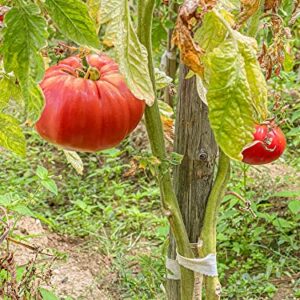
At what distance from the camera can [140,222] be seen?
2838 mm

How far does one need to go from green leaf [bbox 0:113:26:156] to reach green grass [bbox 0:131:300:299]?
1129 mm

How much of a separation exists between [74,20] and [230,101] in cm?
19

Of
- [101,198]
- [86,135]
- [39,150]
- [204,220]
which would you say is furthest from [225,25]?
[39,150]

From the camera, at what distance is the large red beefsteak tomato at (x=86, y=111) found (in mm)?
847

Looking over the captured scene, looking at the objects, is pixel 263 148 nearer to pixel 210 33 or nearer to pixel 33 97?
pixel 210 33

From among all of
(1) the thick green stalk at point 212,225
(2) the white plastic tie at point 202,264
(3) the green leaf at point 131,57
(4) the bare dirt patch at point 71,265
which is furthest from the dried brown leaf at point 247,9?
(4) the bare dirt patch at point 71,265

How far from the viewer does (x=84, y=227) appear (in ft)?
9.07

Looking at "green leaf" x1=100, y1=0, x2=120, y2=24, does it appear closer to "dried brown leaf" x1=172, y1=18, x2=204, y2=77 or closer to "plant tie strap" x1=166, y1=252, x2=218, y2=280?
"dried brown leaf" x1=172, y1=18, x2=204, y2=77

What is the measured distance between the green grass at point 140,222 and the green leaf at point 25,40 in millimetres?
1360

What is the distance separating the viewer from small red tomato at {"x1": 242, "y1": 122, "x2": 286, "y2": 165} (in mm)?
1404

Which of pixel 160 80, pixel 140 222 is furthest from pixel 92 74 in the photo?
pixel 140 222

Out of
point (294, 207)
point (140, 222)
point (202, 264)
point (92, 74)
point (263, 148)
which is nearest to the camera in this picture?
point (92, 74)

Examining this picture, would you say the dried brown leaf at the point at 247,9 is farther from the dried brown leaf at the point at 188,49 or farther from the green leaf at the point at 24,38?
the green leaf at the point at 24,38

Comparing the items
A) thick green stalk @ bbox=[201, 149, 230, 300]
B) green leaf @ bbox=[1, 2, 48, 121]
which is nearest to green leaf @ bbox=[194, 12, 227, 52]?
green leaf @ bbox=[1, 2, 48, 121]
